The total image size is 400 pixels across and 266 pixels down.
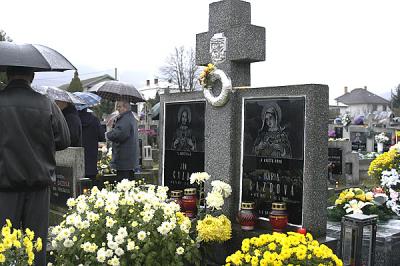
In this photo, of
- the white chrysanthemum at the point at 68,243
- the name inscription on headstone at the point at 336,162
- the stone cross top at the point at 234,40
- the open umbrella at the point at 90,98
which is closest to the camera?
the white chrysanthemum at the point at 68,243

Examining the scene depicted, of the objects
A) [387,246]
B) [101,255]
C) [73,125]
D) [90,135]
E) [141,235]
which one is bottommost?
[387,246]

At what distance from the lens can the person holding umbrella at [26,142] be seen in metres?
3.23

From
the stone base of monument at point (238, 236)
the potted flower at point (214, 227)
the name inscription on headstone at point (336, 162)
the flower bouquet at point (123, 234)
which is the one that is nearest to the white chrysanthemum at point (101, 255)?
the flower bouquet at point (123, 234)

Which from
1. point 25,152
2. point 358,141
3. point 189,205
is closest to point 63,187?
point 189,205

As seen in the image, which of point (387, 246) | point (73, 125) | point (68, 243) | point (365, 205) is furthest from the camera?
point (365, 205)

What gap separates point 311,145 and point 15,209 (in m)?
2.72

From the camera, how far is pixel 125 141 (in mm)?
7121

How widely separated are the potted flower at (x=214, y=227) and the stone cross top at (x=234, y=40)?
124 centimetres

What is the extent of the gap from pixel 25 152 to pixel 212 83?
9.25ft

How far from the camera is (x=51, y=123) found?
337cm

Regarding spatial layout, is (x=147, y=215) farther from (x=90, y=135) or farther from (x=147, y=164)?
(x=147, y=164)

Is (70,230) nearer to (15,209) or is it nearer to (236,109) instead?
(15,209)

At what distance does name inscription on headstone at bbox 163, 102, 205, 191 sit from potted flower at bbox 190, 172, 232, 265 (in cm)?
78

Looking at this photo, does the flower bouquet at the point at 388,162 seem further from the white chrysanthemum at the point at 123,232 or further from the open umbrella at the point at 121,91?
the white chrysanthemum at the point at 123,232
